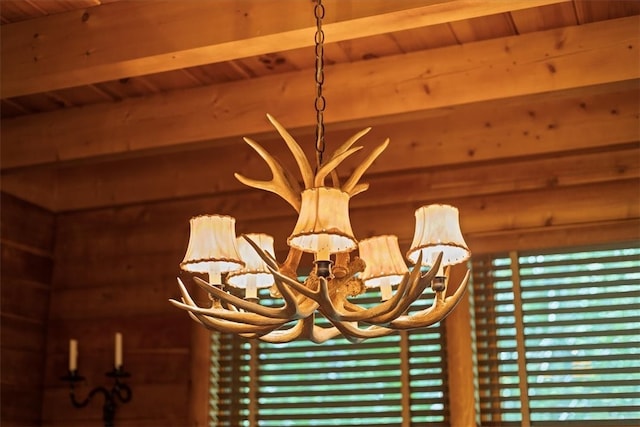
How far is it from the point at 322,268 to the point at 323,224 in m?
0.13

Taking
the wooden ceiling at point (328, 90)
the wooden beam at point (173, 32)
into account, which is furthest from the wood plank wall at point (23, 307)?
the wooden beam at point (173, 32)

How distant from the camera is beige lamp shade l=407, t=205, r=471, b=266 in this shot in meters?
2.15

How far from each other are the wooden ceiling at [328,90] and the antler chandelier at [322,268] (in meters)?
0.66

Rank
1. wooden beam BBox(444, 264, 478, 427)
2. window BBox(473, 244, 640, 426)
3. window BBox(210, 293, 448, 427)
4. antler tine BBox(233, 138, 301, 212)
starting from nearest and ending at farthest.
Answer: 1. antler tine BBox(233, 138, 301, 212)
2. window BBox(473, 244, 640, 426)
3. wooden beam BBox(444, 264, 478, 427)
4. window BBox(210, 293, 448, 427)

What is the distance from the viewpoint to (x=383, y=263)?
237 centimetres

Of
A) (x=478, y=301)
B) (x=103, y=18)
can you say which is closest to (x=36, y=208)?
(x=103, y=18)

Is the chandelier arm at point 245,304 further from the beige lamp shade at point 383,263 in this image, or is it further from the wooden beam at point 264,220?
the wooden beam at point 264,220

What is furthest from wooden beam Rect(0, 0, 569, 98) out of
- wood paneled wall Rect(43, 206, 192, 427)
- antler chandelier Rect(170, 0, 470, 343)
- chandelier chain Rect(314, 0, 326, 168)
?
wood paneled wall Rect(43, 206, 192, 427)

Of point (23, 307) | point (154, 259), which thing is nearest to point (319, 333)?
point (154, 259)

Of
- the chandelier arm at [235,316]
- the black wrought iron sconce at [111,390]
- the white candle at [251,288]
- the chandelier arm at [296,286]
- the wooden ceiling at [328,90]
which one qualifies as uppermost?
the wooden ceiling at [328,90]

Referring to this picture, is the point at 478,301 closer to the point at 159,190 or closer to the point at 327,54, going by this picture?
the point at 327,54

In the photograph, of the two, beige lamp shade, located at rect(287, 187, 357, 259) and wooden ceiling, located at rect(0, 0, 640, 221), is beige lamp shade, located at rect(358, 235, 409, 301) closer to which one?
beige lamp shade, located at rect(287, 187, 357, 259)

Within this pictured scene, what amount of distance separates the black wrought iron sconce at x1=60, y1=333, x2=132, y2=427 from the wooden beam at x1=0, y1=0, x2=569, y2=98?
4.60 feet

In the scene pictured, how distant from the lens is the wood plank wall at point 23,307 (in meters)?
4.05
